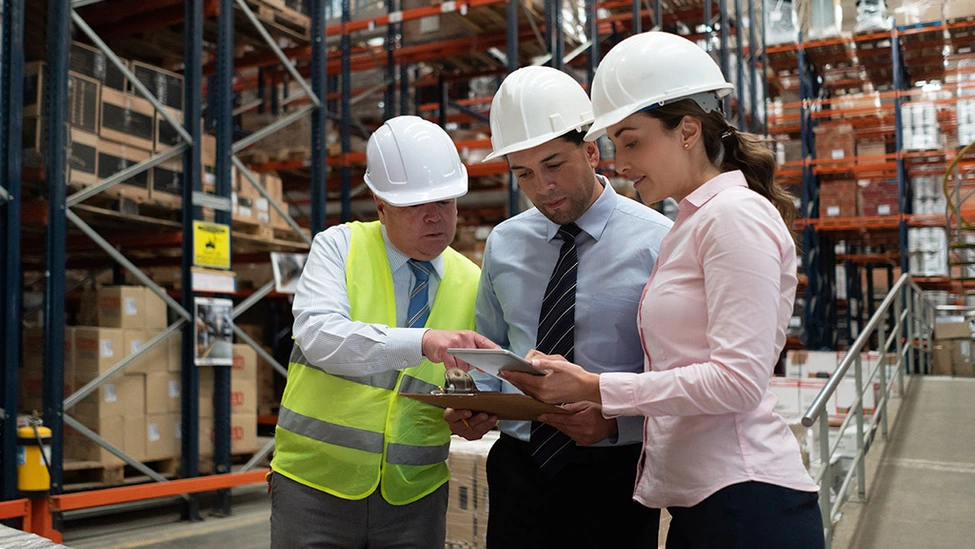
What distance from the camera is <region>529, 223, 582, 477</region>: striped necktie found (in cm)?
198

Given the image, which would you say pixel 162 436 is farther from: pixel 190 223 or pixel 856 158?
pixel 856 158

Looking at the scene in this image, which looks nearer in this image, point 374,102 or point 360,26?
point 360,26

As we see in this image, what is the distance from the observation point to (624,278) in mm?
2014

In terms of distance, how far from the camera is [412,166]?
2.27 metres

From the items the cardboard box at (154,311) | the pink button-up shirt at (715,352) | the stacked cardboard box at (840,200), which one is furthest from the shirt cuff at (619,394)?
the stacked cardboard box at (840,200)

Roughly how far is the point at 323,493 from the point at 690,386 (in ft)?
3.48

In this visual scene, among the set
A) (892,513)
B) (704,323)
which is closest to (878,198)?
(892,513)

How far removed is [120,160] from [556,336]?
4887 millimetres

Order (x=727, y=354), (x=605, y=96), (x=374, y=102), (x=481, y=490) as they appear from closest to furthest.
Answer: (x=727, y=354) < (x=605, y=96) < (x=481, y=490) < (x=374, y=102)

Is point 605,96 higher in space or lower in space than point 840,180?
lower

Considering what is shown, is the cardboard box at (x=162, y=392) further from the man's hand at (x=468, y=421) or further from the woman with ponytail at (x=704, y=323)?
the woman with ponytail at (x=704, y=323)

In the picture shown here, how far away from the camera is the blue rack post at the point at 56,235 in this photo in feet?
16.7

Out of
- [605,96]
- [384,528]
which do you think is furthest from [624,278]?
[384,528]

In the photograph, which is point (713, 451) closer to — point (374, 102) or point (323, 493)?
point (323, 493)
